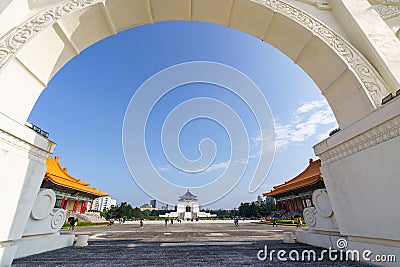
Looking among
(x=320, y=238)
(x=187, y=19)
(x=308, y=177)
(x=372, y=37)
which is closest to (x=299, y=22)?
(x=372, y=37)

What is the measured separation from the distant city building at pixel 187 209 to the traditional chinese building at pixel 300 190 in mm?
35410

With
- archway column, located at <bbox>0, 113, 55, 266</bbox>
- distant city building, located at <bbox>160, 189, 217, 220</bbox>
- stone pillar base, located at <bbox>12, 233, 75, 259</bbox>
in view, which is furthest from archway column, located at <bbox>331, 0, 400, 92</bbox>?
distant city building, located at <bbox>160, 189, 217, 220</bbox>

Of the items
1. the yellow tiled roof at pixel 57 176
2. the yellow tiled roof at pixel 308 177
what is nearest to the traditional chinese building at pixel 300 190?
the yellow tiled roof at pixel 308 177

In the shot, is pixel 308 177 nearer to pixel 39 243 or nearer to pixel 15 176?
pixel 39 243

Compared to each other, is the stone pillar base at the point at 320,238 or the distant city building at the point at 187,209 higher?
the distant city building at the point at 187,209

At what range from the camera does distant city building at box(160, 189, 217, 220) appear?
2569 inches

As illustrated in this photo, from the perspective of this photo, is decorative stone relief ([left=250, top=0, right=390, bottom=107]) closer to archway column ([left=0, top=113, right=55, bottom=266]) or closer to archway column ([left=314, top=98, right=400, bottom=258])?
archway column ([left=314, top=98, right=400, bottom=258])

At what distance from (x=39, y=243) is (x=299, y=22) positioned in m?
7.38

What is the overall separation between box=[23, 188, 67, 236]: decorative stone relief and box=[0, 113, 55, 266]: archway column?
0.77 metres

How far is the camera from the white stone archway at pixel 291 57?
11.0 feet

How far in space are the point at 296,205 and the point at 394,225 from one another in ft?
106

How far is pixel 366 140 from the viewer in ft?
11.3

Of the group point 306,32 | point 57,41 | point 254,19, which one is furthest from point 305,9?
point 57,41

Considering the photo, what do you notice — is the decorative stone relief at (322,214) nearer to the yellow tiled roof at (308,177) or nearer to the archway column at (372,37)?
the archway column at (372,37)
